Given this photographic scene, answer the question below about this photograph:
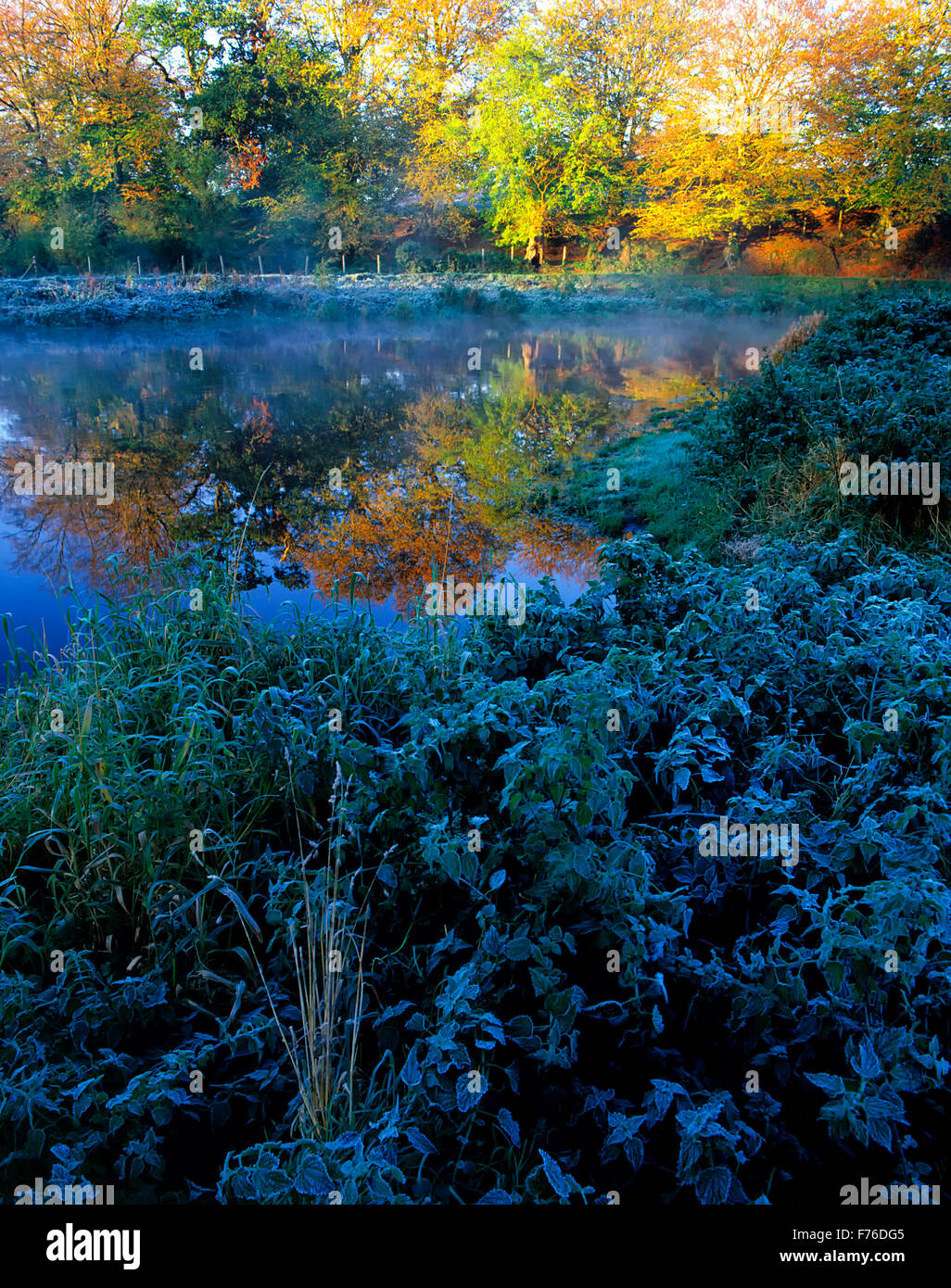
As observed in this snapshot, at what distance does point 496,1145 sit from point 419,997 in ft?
1.83

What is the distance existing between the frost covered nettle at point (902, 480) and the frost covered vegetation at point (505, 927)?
2742 millimetres

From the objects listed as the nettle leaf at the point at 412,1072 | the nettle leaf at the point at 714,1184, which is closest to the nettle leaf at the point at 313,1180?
the nettle leaf at the point at 412,1072

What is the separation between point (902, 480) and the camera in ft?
20.9

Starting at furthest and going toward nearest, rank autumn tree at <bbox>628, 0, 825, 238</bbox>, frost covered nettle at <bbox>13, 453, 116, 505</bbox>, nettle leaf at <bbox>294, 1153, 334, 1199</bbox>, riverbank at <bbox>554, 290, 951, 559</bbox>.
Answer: autumn tree at <bbox>628, 0, 825, 238</bbox> < frost covered nettle at <bbox>13, 453, 116, 505</bbox> < riverbank at <bbox>554, 290, 951, 559</bbox> < nettle leaf at <bbox>294, 1153, 334, 1199</bbox>

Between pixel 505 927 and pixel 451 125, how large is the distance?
146 ft

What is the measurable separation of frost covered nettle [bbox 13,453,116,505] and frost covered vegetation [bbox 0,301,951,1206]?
6.44m

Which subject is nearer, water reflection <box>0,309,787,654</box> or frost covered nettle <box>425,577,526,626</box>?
frost covered nettle <box>425,577,526,626</box>

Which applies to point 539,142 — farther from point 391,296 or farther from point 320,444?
point 320,444

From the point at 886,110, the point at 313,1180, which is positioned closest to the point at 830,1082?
the point at 313,1180

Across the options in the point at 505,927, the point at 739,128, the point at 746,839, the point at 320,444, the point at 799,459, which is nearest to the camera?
the point at 505,927

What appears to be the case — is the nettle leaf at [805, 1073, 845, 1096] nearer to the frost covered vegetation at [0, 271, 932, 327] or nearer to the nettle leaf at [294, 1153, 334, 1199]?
the nettle leaf at [294, 1153, 334, 1199]

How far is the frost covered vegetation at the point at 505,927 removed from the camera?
197 centimetres

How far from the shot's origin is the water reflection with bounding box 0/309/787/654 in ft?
25.6

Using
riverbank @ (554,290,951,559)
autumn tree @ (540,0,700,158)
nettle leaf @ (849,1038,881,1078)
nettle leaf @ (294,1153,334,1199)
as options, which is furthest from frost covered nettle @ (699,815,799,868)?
autumn tree @ (540,0,700,158)
